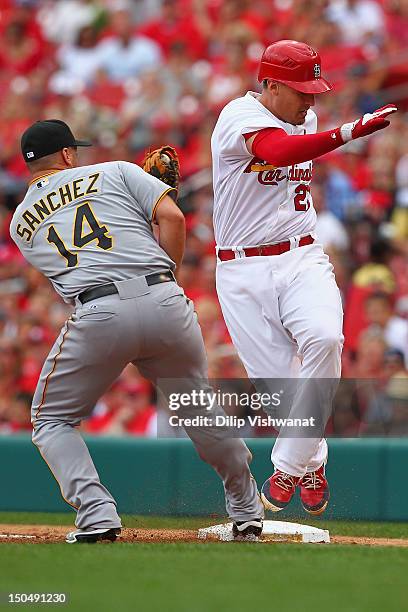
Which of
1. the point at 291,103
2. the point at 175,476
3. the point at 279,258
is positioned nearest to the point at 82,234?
the point at 279,258

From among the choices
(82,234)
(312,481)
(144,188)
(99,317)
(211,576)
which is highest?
(144,188)

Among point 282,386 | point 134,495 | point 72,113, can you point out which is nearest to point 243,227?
point 282,386

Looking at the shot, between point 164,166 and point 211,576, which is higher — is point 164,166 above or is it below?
above

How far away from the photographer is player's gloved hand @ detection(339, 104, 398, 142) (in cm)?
549

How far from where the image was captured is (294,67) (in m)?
5.99

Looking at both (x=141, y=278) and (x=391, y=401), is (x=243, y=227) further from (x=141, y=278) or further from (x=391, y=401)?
(x=391, y=401)

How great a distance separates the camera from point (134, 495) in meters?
7.63

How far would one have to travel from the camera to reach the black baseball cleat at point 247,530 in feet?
19.1

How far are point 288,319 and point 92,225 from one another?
109 cm

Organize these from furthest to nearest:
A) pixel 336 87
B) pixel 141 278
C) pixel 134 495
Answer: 1. pixel 336 87
2. pixel 134 495
3. pixel 141 278

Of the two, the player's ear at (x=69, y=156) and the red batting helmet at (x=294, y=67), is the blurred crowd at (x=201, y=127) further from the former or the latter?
the player's ear at (x=69, y=156)

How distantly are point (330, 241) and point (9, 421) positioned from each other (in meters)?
2.86

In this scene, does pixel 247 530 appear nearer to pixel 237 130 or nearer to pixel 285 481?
pixel 285 481

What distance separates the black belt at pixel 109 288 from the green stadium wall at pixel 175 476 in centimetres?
178
